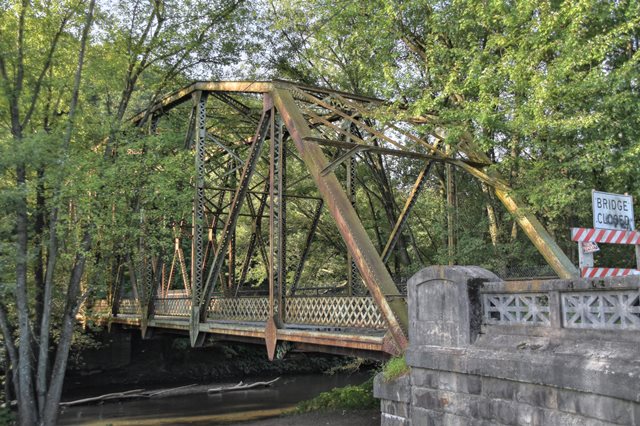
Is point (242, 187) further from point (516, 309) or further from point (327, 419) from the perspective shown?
point (516, 309)

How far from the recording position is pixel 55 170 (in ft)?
42.6

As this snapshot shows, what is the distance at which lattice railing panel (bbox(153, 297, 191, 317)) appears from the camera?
56.2 ft

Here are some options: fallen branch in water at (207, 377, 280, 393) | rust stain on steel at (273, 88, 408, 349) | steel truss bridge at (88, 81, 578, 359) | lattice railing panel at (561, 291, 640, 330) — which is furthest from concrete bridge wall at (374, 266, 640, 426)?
fallen branch in water at (207, 377, 280, 393)

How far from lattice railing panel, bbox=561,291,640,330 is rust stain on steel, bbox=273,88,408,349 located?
2801 millimetres

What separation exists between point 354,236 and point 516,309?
3.63m

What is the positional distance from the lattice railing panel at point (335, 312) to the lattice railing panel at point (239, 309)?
1.17m

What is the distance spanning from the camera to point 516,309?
665cm

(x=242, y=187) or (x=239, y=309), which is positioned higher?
(x=242, y=187)

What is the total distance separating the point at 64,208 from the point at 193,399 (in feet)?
37.2

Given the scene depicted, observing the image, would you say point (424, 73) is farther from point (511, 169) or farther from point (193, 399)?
point (193, 399)

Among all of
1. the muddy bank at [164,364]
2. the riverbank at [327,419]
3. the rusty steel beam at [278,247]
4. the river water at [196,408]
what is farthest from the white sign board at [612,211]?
the muddy bank at [164,364]

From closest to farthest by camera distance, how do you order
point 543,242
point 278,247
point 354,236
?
1. point 354,236
2. point 278,247
3. point 543,242

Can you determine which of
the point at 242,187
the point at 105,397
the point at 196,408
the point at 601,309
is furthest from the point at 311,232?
the point at 601,309

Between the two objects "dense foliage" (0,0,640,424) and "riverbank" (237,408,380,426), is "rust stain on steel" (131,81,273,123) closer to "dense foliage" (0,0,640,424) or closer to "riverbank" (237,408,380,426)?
"dense foliage" (0,0,640,424)
